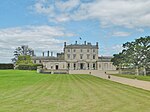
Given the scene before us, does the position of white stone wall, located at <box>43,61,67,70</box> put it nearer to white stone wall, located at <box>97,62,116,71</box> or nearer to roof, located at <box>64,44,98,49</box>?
roof, located at <box>64,44,98,49</box>

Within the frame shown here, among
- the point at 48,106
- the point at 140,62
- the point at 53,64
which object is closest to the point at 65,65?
the point at 53,64

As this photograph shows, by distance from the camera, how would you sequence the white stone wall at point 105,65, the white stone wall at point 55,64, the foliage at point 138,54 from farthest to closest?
the white stone wall at point 105,65 < the white stone wall at point 55,64 < the foliage at point 138,54

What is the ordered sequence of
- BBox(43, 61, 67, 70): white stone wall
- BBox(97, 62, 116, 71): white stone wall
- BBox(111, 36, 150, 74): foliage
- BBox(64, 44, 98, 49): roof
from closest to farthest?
1. BBox(111, 36, 150, 74): foliage
2. BBox(43, 61, 67, 70): white stone wall
3. BBox(97, 62, 116, 71): white stone wall
4. BBox(64, 44, 98, 49): roof

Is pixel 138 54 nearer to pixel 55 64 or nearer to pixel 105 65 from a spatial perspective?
pixel 105 65

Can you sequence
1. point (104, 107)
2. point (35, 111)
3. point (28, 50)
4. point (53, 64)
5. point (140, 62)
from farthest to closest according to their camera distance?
1. point (28, 50)
2. point (53, 64)
3. point (140, 62)
4. point (104, 107)
5. point (35, 111)

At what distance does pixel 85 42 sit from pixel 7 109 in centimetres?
9268

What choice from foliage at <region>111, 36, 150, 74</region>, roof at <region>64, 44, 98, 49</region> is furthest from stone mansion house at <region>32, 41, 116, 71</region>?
foliage at <region>111, 36, 150, 74</region>

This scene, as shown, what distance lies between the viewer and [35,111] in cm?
729

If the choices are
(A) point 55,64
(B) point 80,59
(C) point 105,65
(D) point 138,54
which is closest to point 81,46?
(B) point 80,59

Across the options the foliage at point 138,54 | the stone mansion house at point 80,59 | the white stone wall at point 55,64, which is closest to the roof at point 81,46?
the stone mansion house at point 80,59

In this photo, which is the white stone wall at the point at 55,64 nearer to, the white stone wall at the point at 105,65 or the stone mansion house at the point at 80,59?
the stone mansion house at the point at 80,59

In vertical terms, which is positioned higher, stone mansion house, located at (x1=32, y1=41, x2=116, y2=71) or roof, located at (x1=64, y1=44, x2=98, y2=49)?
roof, located at (x1=64, y1=44, x2=98, y2=49)

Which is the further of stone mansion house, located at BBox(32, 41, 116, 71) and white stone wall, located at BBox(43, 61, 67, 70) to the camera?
stone mansion house, located at BBox(32, 41, 116, 71)

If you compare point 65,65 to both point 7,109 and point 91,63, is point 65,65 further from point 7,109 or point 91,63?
point 7,109
